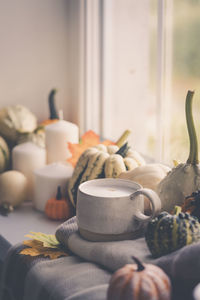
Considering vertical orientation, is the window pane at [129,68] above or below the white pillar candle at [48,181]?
above

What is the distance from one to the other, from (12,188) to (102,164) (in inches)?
13.9

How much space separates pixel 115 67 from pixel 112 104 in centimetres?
14

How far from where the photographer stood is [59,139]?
1.53 metres

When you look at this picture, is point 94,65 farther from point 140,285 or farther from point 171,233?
point 140,285

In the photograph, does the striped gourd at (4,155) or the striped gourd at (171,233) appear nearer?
the striped gourd at (171,233)

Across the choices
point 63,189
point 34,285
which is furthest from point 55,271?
point 63,189

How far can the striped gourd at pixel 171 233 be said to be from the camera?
0.77 meters

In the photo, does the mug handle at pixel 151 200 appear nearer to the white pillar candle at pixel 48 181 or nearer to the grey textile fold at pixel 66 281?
the grey textile fold at pixel 66 281

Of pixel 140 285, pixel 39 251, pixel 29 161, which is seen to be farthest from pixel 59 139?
pixel 140 285

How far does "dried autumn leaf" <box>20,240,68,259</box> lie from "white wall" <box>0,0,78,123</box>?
0.99 meters

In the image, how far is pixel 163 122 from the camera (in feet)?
4.75

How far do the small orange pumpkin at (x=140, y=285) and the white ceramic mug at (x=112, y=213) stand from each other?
198 millimetres

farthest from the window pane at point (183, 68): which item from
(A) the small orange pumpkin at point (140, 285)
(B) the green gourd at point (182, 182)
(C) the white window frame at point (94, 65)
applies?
(A) the small orange pumpkin at point (140, 285)

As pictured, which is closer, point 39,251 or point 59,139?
point 39,251
